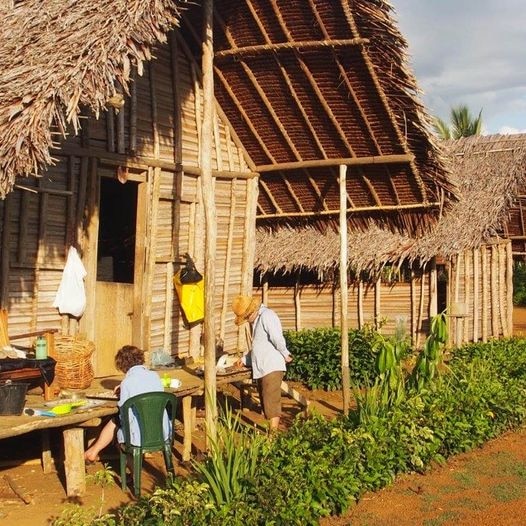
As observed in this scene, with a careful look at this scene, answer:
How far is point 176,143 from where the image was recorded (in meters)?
10.6

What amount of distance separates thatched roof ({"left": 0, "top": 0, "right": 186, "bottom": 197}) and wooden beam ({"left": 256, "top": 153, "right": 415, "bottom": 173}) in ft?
14.5

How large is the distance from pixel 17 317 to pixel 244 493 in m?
3.96

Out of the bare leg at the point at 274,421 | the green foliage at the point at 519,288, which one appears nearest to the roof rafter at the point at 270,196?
the bare leg at the point at 274,421

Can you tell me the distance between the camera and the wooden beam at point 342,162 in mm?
11500

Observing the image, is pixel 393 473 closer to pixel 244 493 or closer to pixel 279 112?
pixel 244 493

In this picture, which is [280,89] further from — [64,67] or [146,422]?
[146,422]

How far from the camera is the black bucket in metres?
6.69

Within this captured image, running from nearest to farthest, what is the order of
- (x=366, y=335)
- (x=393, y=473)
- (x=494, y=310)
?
(x=393, y=473), (x=366, y=335), (x=494, y=310)

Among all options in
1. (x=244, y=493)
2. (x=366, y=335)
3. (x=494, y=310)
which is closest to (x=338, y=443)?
(x=244, y=493)

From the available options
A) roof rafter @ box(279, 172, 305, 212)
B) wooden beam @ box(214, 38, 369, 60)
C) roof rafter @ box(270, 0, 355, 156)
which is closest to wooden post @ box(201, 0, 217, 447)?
roof rafter @ box(270, 0, 355, 156)

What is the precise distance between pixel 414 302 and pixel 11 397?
354 inches

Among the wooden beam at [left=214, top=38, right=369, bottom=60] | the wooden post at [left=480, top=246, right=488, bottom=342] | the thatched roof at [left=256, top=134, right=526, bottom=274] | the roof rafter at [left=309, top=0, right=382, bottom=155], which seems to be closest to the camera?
the roof rafter at [left=309, top=0, right=382, bottom=155]

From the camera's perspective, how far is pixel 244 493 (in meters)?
5.72

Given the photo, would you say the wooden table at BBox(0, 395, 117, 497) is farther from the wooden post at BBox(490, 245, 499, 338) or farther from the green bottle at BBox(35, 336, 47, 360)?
the wooden post at BBox(490, 245, 499, 338)
